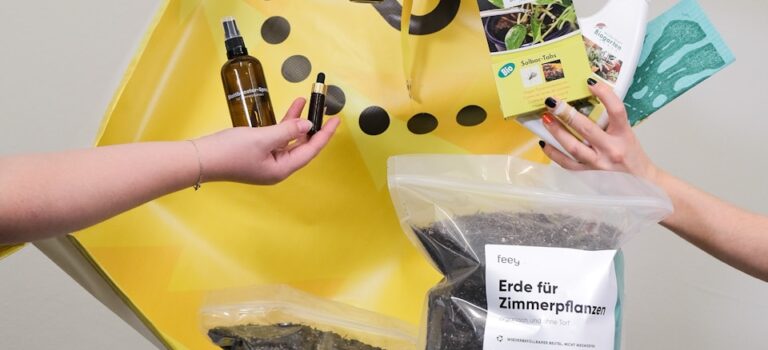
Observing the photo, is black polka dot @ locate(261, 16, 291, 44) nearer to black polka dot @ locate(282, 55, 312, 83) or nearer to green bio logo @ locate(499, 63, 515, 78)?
black polka dot @ locate(282, 55, 312, 83)

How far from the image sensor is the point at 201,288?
26.5 inches

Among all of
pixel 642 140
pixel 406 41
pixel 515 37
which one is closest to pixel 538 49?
pixel 515 37

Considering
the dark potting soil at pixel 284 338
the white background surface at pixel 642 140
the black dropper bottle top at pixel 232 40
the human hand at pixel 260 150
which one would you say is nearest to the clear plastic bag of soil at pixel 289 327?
the dark potting soil at pixel 284 338

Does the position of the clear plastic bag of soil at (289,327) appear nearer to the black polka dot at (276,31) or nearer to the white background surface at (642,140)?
the black polka dot at (276,31)

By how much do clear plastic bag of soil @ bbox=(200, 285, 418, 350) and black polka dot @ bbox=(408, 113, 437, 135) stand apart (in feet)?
0.67

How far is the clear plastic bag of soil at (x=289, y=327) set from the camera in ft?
1.87

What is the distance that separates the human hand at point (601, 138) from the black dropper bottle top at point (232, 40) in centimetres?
29

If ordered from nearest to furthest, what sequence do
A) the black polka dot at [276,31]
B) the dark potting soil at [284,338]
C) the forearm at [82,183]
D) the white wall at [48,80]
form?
1. the forearm at [82,183]
2. the dark potting soil at [284,338]
3. the black polka dot at [276,31]
4. the white wall at [48,80]

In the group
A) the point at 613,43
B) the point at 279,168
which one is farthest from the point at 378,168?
the point at 613,43

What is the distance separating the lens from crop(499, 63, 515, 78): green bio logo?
62 cm

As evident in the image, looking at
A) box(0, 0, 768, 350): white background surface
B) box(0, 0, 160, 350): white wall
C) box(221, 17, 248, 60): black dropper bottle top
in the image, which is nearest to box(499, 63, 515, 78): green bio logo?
box(221, 17, 248, 60): black dropper bottle top

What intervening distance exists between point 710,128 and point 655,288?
247mm

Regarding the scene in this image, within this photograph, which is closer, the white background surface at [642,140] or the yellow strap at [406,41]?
the yellow strap at [406,41]

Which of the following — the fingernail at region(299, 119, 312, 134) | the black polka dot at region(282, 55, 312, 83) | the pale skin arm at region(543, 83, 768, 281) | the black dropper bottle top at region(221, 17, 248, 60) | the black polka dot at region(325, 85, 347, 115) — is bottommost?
the pale skin arm at region(543, 83, 768, 281)
